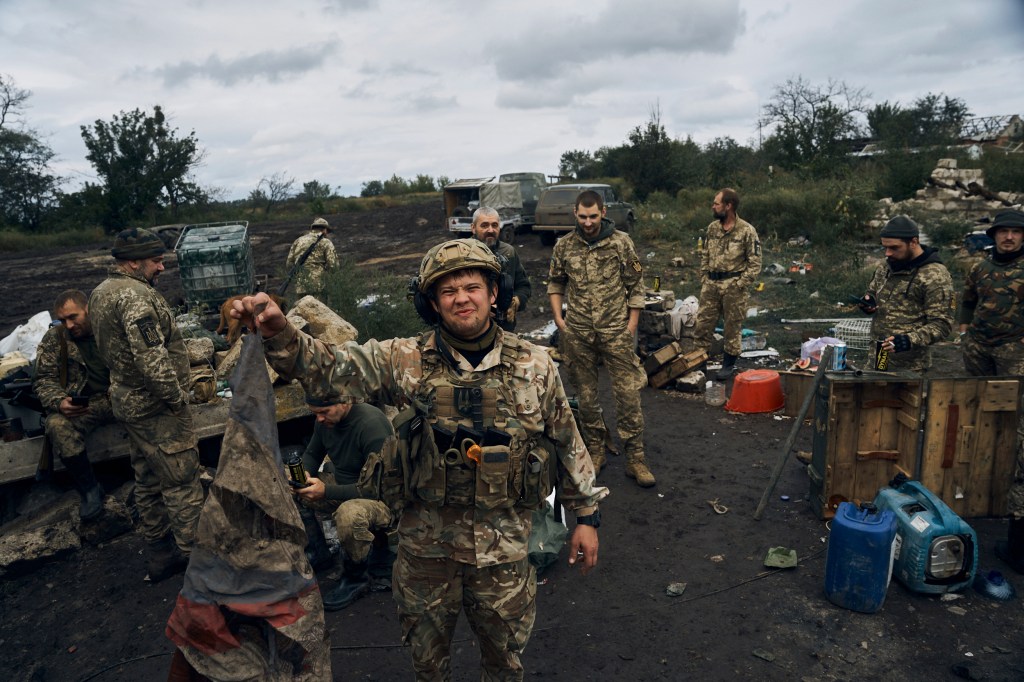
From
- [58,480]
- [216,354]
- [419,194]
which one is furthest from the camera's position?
[419,194]

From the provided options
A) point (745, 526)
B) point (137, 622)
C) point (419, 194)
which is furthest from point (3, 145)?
point (745, 526)

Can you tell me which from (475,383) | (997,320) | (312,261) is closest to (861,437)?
(997,320)

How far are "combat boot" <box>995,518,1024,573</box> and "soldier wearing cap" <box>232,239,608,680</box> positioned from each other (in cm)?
312

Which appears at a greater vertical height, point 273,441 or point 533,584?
point 273,441

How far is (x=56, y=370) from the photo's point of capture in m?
4.89

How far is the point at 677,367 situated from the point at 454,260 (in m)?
5.86

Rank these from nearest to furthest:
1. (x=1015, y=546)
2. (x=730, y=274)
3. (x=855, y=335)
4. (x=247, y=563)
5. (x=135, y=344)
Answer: (x=247, y=563) → (x=1015, y=546) → (x=135, y=344) → (x=730, y=274) → (x=855, y=335)

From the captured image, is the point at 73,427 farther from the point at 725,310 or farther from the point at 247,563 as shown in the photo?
the point at 725,310

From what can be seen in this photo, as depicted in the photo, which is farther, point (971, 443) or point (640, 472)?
point (640, 472)

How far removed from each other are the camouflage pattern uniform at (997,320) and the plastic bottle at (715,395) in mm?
2576

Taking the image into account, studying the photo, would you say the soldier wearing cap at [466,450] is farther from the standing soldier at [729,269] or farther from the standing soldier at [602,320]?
the standing soldier at [729,269]

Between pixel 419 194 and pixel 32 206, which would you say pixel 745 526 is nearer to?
pixel 32 206

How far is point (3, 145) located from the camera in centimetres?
3228

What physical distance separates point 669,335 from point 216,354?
5463mm
